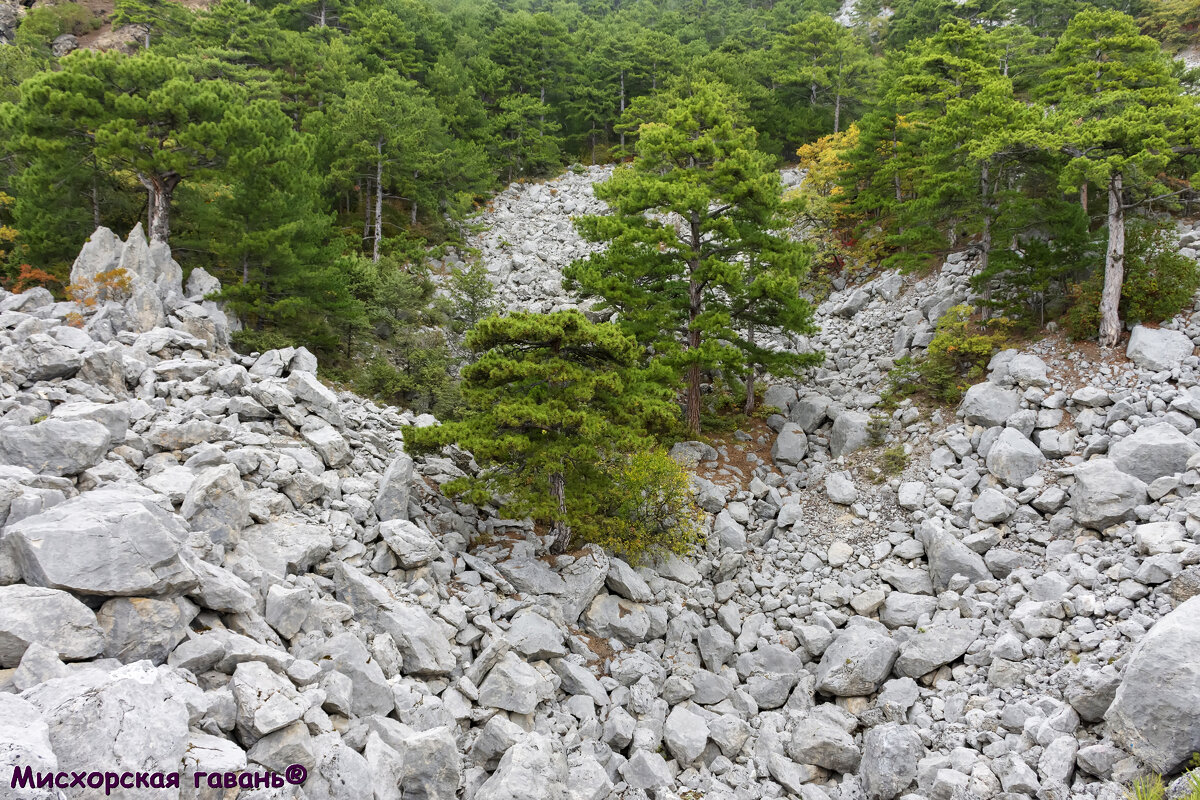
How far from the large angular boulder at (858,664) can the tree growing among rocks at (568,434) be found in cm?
392

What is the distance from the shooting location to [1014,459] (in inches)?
575

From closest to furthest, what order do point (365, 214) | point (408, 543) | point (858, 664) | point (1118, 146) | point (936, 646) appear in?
point (408, 543) → point (936, 646) → point (858, 664) → point (1118, 146) → point (365, 214)

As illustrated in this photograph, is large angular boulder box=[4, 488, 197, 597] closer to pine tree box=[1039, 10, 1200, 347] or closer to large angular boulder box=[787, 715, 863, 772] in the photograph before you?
large angular boulder box=[787, 715, 863, 772]

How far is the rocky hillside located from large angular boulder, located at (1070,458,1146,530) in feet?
0.21

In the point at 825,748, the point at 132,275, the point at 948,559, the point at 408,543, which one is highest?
the point at 132,275

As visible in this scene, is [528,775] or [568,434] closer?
[528,775]

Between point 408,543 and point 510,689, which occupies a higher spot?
point 408,543

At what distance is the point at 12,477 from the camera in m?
8.01

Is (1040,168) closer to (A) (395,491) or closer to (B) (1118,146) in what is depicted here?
(B) (1118,146)

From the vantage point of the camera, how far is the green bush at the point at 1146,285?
1555 centimetres

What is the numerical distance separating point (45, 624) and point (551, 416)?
26.3ft

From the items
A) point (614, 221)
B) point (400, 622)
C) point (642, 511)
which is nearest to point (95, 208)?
point (614, 221)

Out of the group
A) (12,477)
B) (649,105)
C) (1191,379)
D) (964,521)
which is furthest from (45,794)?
(649,105)

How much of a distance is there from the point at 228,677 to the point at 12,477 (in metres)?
3.88
